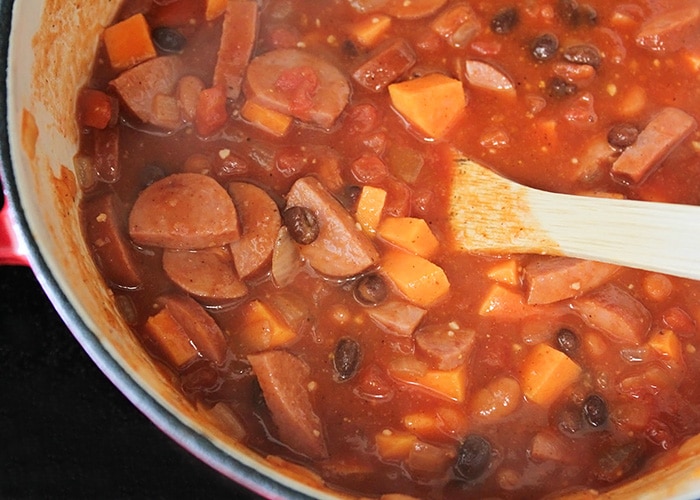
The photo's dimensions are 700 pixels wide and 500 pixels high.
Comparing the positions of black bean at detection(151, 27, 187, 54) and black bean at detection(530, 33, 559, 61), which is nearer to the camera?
black bean at detection(151, 27, 187, 54)

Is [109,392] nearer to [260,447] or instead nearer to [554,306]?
[260,447]

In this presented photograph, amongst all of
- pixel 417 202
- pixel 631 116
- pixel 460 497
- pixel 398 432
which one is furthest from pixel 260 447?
pixel 631 116


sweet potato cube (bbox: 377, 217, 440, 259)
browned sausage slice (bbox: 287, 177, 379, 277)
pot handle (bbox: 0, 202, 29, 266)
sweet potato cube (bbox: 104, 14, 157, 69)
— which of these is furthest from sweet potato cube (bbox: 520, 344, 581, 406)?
sweet potato cube (bbox: 104, 14, 157, 69)

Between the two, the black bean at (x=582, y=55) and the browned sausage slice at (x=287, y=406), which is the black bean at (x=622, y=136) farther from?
the browned sausage slice at (x=287, y=406)

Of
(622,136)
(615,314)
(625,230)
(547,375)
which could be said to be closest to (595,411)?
(547,375)

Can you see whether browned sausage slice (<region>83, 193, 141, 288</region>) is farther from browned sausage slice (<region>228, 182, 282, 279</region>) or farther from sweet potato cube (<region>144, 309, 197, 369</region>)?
browned sausage slice (<region>228, 182, 282, 279</region>)

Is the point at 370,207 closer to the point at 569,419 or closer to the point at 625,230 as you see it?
the point at 625,230

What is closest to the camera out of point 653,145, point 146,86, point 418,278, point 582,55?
point 418,278
